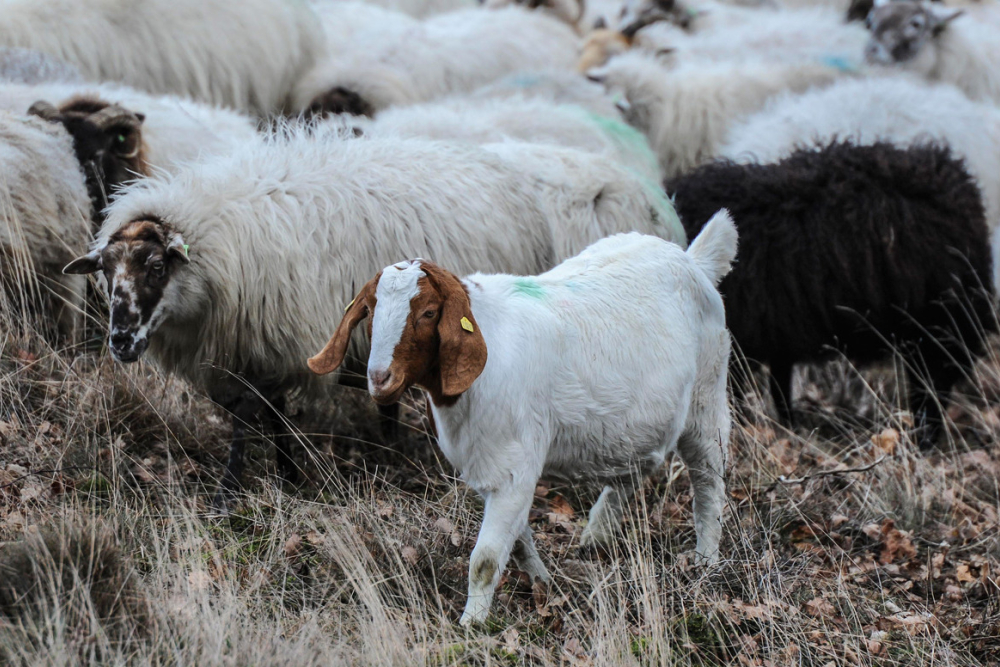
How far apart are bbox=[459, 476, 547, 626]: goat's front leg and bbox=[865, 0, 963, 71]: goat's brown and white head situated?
8.73 m

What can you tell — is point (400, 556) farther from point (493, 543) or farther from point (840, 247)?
point (840, 247)

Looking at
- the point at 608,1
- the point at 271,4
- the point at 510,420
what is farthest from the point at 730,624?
the point at 608,1

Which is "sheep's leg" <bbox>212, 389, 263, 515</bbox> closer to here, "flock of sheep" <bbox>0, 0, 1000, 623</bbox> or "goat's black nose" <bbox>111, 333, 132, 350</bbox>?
"flock of sheep" <bbox>0, 0, 1000, 623</bbox>

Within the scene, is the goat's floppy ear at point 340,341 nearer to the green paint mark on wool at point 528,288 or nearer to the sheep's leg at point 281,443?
the green paint mark on wool at point 528,288

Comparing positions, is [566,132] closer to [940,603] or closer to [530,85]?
[530,85]

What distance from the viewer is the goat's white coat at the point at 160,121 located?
21.1 ft

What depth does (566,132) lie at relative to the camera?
7293mm

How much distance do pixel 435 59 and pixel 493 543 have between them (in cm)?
742

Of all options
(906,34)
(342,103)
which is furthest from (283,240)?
(906,34)

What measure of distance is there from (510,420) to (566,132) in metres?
4.15

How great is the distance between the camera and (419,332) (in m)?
3.28

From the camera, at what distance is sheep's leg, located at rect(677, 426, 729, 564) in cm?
418

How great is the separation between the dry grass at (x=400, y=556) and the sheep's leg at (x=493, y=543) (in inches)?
4.6

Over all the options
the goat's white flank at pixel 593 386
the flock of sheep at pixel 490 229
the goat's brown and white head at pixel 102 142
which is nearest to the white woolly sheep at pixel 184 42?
the flock of sheep at pixel 490 229
